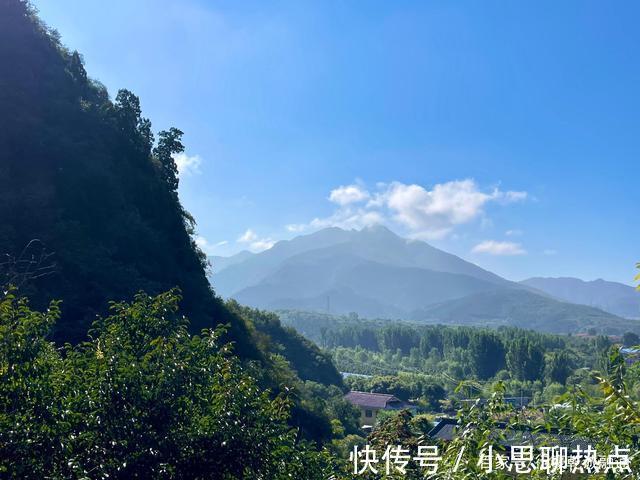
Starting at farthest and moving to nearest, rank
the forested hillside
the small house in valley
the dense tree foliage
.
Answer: the small house in valley, the forested hillside, the dense tree foliage

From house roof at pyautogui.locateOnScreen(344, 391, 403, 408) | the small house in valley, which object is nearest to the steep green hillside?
the small house in valley

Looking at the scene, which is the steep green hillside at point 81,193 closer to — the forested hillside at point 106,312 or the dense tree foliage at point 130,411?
the forested hillside at point 106,312

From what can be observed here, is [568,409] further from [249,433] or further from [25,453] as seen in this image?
[25,453]

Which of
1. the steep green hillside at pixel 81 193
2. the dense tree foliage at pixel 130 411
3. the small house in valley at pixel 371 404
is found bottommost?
the small house in valley at pixel 371 404

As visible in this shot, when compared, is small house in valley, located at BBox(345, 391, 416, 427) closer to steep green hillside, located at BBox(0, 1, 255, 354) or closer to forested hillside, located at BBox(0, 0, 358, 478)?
forested hillside, located at BBox(0, 0, 358, 478)

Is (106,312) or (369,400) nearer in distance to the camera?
(106,312)

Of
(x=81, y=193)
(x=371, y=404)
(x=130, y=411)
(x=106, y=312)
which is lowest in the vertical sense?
(x=371, y=404)

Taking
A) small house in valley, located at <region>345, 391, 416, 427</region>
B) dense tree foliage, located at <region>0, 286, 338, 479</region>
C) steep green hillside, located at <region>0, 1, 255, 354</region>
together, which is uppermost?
steep green hillside, located at <region>0, 1, 255, 354</region>

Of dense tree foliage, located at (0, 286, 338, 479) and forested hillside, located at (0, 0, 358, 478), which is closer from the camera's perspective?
dense tree foliage, located at (0, 286, 338, 479)

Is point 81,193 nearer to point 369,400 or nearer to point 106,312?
point 106,312

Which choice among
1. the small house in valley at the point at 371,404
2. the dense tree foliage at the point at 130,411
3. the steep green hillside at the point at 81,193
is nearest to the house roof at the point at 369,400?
the small house in valley at the point at 371,404

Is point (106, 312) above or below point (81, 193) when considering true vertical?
below

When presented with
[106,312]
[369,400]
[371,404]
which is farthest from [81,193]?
[369,400]

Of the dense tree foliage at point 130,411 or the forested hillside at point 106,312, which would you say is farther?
the forested hillside at point 106,312
